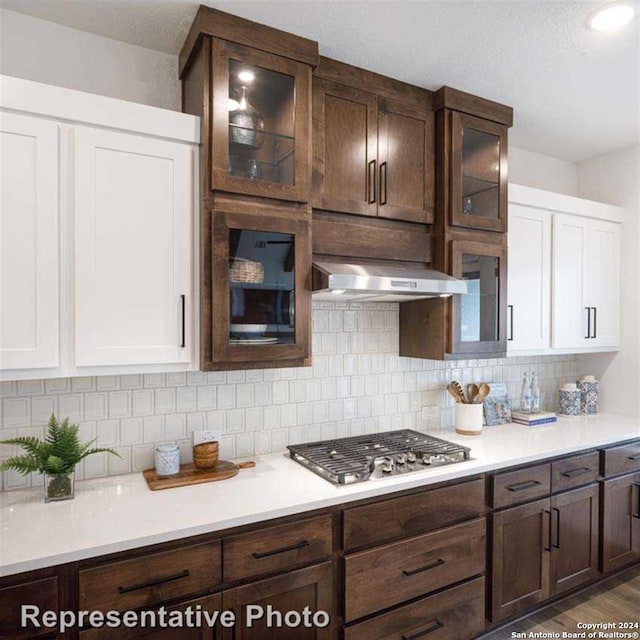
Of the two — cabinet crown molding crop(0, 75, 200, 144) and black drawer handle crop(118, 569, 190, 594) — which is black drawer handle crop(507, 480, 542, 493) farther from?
cabinet crown molding crop(0, 75, 200, 144)

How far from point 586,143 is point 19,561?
12.5 ft

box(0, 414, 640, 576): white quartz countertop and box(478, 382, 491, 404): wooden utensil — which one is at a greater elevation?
box(478, 382, 491, 404): wooden utensil

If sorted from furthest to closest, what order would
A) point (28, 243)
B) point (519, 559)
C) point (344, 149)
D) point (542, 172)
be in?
point (542, 172) → point (519, 559) → point (344, 149) → point (28, 243)

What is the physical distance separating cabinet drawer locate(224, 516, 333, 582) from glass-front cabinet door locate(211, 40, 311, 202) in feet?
4.30

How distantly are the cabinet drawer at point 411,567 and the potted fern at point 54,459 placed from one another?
3.63 feet

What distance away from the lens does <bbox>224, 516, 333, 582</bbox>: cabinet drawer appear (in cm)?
161

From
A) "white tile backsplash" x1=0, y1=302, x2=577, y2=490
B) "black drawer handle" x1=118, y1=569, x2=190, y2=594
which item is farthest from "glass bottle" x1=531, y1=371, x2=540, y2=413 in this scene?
"black drawer handle" x1=118, y1=569, x2=190, y2=594

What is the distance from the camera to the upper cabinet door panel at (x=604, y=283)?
322 cm

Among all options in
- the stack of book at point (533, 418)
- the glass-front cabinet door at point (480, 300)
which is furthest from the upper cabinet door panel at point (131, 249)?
the stack of book at point (533, 418)

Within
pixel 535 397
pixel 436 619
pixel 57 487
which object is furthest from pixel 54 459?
pixel 535 397

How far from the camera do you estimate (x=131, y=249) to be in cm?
175

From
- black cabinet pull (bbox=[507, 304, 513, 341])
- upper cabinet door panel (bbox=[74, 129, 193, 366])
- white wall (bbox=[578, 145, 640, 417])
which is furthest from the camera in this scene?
white wall (bbox=[578, 145, 640, 417])

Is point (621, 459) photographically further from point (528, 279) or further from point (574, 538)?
point (528, 279)

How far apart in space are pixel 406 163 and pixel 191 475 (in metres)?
1.81
